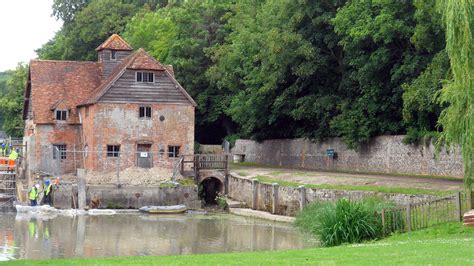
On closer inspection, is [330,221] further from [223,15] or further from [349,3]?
[223,15]

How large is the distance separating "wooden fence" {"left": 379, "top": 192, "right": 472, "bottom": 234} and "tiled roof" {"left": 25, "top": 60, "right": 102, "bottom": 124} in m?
32.5

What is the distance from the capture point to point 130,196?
46281 millimetres

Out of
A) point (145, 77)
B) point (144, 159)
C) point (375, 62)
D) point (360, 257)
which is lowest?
point (360, 257)

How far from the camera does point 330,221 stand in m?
26.1

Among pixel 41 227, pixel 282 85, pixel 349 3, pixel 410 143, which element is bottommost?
pixel 41 227

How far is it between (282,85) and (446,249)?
3990 cm

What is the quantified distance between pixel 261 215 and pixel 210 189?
11952 millimetres

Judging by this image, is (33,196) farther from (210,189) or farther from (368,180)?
(368,180)

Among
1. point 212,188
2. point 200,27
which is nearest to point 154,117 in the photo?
point 212,188

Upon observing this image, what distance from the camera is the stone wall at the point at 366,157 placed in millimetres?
43650

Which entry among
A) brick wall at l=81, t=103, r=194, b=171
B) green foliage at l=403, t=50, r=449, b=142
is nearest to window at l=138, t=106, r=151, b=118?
brick wall at l=81, t=103, r=194, b=171

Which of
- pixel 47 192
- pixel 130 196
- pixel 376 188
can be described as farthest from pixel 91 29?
pixel 376 188

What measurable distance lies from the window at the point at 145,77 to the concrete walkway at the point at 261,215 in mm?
11392

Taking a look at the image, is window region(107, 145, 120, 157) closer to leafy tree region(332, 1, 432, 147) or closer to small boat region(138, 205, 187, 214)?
small boat region(138, 205, 187, 214)
